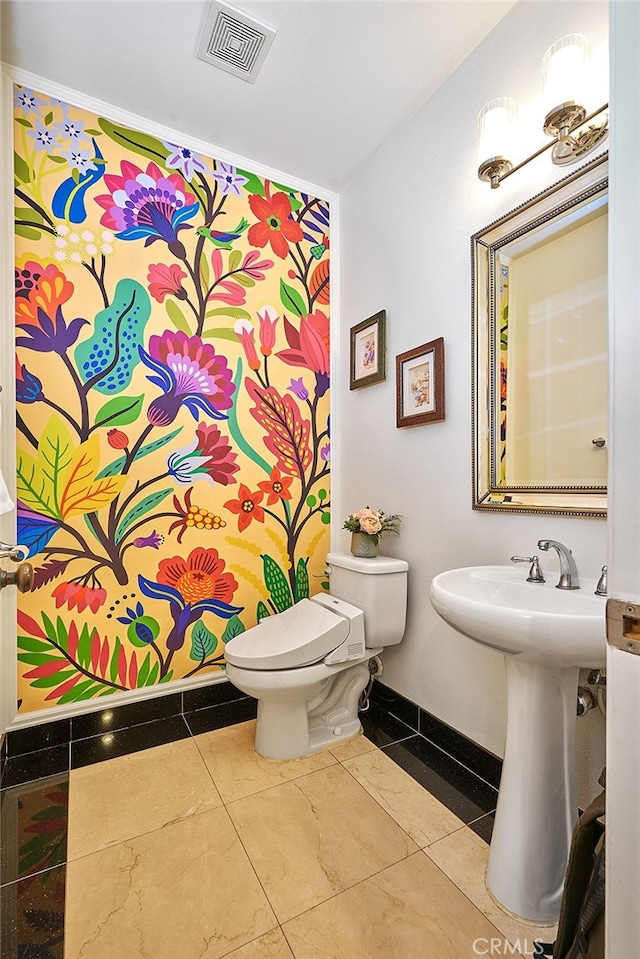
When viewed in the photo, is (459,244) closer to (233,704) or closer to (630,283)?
(630,283)

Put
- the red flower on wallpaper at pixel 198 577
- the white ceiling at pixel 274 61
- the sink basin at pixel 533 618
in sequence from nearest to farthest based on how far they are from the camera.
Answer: the sink basin at pixel 533 618, the white ceiling at pixel 274 61, the red flower on wallpaper at pixel 198 577

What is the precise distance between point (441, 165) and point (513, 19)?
431 mm

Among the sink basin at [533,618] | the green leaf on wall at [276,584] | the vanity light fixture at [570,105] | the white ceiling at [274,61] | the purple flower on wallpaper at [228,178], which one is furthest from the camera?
the green leaf on wall at [276,584]

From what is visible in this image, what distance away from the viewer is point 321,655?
179cm

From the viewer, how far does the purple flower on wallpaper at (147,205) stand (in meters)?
1.95

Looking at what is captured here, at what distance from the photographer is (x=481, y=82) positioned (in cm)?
165

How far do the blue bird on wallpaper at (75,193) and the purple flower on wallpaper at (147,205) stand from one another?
0.05 metres

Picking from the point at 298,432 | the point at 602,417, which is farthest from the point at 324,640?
the point at 602,417

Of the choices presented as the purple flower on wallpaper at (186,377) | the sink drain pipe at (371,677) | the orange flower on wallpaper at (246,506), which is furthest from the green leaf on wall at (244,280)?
the sink drain pipe at (371,677)

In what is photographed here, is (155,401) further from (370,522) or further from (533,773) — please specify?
(533,773)

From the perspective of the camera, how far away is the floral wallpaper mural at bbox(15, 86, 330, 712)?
5.99 feet

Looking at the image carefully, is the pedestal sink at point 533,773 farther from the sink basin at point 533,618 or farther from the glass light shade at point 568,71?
the glass light shade at point 568,71

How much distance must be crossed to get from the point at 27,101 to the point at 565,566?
8.17ft

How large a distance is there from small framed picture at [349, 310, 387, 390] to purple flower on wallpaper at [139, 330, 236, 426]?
1.96 feet
